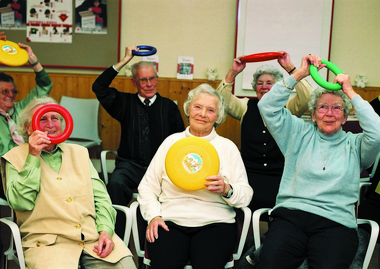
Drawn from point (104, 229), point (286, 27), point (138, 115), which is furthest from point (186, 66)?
point (104, 229)

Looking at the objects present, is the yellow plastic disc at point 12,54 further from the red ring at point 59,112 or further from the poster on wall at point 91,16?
the poster on wall at point 91,16

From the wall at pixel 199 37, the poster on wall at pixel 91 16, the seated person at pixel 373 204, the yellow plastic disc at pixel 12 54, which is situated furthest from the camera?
the poster on wall at pixel 91 16

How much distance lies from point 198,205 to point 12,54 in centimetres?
177

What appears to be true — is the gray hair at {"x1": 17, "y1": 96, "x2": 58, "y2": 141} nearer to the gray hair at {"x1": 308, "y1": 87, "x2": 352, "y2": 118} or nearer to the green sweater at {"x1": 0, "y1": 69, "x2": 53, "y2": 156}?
the green sweater at {"x1": 0, "y1": 69, "x2": 53, "y2": 156}

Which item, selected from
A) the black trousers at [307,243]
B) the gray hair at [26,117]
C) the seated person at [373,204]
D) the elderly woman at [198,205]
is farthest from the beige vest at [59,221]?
the seated person at [373,204]

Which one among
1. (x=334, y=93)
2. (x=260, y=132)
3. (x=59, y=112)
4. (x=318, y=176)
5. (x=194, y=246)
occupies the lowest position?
(x=194, y=246)

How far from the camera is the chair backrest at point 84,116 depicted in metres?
4.60

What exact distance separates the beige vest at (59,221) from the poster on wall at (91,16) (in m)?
3.02

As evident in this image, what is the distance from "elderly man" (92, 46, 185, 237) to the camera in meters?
3.04

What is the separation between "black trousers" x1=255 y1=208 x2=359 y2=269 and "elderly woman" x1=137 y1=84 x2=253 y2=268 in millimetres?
221

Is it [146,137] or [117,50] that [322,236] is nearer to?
[146,137]

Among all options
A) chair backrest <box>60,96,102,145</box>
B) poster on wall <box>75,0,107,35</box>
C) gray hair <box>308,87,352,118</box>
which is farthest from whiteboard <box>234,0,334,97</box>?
gray hair <box>308,87,352,118</box>

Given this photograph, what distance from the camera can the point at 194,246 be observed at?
6.68ft

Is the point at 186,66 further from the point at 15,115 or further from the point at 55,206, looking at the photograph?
the point at 55,206
